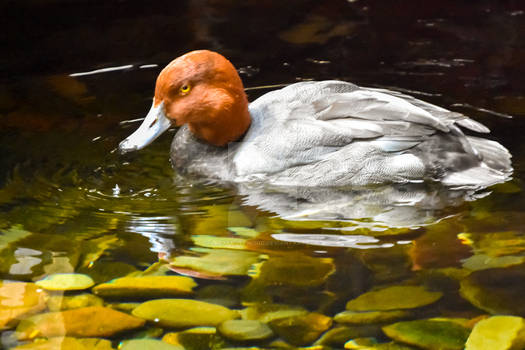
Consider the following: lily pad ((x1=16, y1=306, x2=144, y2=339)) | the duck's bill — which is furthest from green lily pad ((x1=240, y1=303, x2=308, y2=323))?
the duck's bill

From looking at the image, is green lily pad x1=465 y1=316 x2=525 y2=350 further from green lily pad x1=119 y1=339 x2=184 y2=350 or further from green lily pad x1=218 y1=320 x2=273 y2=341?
green lily pad x1=119 y1=339 x2=184 y2=350

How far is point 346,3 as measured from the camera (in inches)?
296

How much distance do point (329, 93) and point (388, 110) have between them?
1.27 ft

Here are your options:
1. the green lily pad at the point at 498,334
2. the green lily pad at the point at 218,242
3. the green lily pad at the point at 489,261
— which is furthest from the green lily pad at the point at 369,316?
the green lily pad at the point at 218,242

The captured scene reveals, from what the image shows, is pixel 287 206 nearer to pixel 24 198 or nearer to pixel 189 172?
pixel 189 172

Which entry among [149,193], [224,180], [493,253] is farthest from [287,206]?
[493,253]

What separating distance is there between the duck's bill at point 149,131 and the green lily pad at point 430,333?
2.05 m

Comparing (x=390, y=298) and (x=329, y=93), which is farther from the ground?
(x=329, y=93)

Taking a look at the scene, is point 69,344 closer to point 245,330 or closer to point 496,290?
point 245,330

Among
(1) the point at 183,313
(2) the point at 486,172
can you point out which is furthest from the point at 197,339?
(2) the point at 486,172

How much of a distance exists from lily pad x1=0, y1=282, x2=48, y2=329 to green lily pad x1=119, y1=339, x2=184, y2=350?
49 centimetres

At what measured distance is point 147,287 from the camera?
3498mm

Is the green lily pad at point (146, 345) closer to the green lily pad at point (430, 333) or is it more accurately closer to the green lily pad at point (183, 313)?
the green lily pad at point (183, 313)

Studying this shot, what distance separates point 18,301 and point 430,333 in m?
1.74
